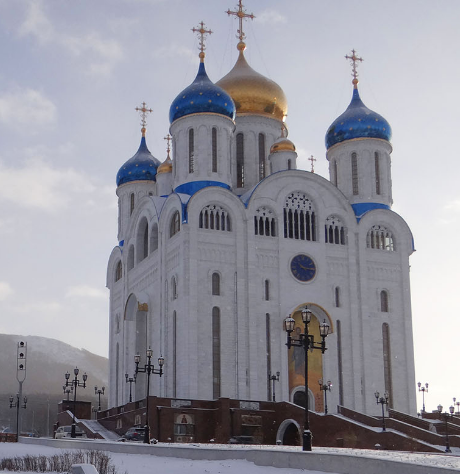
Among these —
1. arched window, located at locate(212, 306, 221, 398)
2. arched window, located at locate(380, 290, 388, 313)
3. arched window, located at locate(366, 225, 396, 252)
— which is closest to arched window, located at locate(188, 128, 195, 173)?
arched window, located at locate(212, 306, 221, 398)

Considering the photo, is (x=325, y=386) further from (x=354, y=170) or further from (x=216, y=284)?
(x=354, y=170)

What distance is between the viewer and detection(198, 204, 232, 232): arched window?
142 feet

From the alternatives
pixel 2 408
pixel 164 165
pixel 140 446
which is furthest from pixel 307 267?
pixel 2 408

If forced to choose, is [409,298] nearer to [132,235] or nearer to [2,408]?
[132,235]

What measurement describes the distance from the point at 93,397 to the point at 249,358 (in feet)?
209

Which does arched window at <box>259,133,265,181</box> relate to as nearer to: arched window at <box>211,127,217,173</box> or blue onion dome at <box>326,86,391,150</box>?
blue onion dome at <box>326,86,391,150</box>

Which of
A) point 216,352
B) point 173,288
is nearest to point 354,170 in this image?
point 173,288

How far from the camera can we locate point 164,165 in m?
49.7

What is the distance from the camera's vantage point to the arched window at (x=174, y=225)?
43.7 meters

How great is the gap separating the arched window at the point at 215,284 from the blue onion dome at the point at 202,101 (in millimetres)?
8533

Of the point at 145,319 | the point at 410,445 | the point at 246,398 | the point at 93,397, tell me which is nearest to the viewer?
the point at 410,445

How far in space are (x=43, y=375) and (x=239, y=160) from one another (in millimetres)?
71822

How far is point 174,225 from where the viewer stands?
44344mm

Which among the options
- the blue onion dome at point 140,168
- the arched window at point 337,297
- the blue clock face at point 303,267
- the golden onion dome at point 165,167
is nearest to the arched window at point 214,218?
the blue clock face at point 303,267
